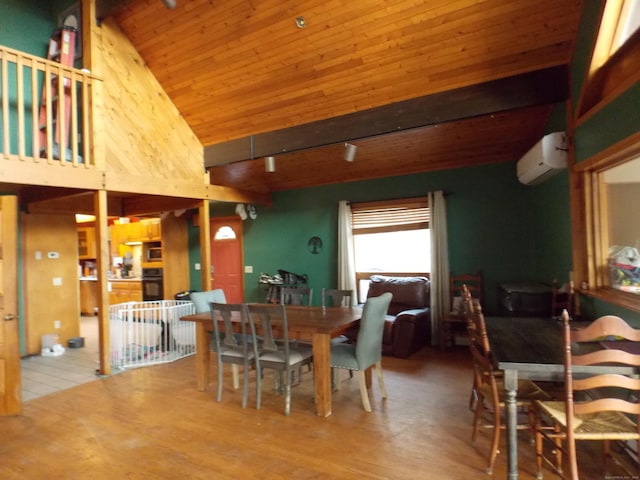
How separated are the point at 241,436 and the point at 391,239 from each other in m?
3.80

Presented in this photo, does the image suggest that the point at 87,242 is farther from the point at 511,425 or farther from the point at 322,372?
the point at 511,425

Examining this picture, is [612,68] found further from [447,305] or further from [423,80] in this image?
[447,305]

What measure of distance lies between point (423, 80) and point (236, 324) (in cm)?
300

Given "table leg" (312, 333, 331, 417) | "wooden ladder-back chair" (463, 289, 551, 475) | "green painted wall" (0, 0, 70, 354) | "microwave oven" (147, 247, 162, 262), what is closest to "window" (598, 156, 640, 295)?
"wooden ladder-back chair" (463, 289, 551, 475)

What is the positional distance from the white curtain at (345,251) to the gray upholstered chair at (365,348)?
2.53m

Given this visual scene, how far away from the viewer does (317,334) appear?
321 cm

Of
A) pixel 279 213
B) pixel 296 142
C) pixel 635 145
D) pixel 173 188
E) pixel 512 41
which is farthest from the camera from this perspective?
pixel 279 213

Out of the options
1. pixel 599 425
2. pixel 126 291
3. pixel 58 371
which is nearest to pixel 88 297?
pixel 126 291

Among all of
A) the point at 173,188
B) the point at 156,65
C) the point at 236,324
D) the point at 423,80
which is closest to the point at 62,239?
the point at 173,188

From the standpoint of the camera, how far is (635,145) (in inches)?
96.9

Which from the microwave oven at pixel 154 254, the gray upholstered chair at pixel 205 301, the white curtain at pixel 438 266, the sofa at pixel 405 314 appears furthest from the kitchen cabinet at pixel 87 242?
the white curtain at pixel 438 266

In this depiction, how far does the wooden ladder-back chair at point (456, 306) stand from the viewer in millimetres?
4963

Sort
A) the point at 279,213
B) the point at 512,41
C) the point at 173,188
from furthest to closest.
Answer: the point at 279,213 → the point at 173,188 → the point at 512,41

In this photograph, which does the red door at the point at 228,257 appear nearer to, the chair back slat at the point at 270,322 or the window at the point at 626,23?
the chair back slat at the point at 270,322
